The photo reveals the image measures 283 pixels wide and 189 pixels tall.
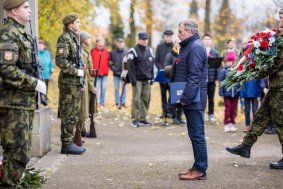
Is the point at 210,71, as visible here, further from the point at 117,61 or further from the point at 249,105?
the point at 117,61

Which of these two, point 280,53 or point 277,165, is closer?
point 280,53

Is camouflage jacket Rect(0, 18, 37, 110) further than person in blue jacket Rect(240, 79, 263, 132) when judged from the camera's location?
No

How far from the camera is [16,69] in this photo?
5.53 m

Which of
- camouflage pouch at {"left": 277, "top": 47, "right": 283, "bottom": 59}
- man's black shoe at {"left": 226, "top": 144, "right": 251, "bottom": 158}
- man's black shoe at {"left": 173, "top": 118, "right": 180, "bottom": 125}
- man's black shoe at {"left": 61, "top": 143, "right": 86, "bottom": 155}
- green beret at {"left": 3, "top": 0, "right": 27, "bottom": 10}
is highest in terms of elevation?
green beret at {"left": 3, "top": 0, "right": 27, "bottom": 10}

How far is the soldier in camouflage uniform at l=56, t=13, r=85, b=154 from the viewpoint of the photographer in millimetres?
8148

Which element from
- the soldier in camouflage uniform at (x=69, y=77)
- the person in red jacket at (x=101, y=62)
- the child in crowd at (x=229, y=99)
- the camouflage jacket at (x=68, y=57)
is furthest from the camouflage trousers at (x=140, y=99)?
the person in red jacket at (x=101, y=62)

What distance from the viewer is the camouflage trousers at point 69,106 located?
841cm

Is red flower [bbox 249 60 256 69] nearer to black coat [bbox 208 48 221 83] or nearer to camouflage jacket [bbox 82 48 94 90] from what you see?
camouflage jacket [bbox 82 48 94 90]

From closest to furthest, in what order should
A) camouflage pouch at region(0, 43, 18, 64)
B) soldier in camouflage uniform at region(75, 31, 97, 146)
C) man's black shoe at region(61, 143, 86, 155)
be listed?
camouflage pouch at region(0, 43, 18, 64) → man's black shoe at region(61, 143, 86, 155) → soldier in camouflage uniform at region(75, 31, 97, 146)

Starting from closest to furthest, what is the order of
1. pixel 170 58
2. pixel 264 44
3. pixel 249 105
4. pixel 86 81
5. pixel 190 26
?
pixel 190 26 < pixel 264 44 < pixel 86 81 < pixel 249 105 < pixel 170 58

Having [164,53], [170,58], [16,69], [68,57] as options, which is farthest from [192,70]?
[164,53]

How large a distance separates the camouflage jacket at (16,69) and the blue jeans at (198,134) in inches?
84.7

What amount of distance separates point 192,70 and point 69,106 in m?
2.64

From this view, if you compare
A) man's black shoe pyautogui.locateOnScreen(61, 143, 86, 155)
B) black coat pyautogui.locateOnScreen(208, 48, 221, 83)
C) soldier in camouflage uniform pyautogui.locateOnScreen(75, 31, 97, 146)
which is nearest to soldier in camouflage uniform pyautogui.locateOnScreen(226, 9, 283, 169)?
man's black shoe pyautogui.locateOnScreen(61, 143, 86, 155)
